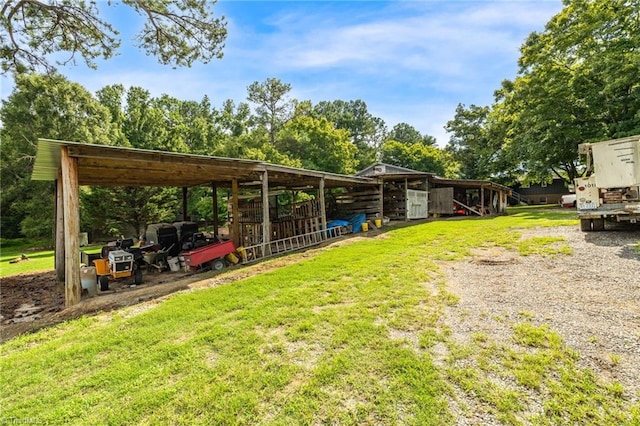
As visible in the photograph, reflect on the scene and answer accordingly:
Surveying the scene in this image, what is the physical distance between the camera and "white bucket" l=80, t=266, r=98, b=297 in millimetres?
5840

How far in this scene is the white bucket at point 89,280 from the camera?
5840mm

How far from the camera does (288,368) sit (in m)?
2.89

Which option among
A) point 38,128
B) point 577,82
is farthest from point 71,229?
point 577,82

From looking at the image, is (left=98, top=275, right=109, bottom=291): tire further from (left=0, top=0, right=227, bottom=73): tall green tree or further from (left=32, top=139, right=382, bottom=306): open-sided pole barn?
(left=0, top=0, right=227, bottom=73): tall green tree

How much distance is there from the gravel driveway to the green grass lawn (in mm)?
208

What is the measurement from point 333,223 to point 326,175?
3.03 meters

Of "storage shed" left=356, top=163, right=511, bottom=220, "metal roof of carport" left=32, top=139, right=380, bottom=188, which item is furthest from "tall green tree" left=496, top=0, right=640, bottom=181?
"metal roof of carport" left=32, top=139, right=380, bottom=188

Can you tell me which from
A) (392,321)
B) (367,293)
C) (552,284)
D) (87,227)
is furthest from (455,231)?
(87,227)

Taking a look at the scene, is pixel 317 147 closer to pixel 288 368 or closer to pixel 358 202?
pixel 358 202

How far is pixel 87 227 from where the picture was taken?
60.9 feet

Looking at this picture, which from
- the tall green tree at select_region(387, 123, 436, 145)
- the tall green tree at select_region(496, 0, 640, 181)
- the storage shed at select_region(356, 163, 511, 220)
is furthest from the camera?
the tall green tree at select_region(387, 123, 436, 145)

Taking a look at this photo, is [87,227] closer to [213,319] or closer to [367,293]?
[213,319]

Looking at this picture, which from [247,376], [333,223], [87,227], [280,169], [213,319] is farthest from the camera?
[87,227]

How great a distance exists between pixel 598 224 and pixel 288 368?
30.2 feet
